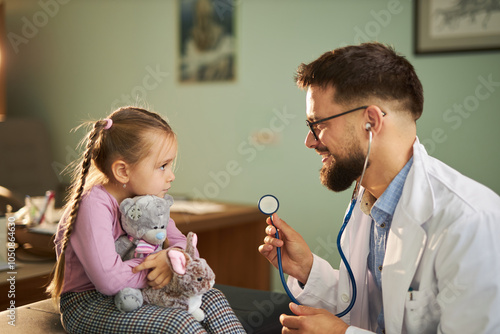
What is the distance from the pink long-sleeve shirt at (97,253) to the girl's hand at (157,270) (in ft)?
0.06

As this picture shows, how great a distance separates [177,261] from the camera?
113 cm

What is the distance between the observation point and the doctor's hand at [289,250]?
4.69ft

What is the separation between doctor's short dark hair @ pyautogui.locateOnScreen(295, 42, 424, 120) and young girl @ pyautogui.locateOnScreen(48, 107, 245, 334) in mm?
446

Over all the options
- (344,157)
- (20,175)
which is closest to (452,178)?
(344,157)

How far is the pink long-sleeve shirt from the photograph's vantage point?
44.0 inches

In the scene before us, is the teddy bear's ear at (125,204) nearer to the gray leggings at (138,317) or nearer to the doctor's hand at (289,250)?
the gray leggings at (138,317)

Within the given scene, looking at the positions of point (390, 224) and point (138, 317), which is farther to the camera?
point (390, 224)

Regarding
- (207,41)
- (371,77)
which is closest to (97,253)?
(371,77)

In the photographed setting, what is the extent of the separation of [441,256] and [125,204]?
2.33 ft

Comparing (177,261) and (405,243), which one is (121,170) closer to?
(177,261)

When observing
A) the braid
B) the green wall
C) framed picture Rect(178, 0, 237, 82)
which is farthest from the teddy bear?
framed picture Rect(178, 0, 237, 82)

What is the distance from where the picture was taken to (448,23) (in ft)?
8.57

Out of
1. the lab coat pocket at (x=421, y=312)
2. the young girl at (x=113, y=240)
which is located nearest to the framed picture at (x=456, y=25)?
the lab coat pocket at (x=421, y=312)

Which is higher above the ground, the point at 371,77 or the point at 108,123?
the point at 371,77
